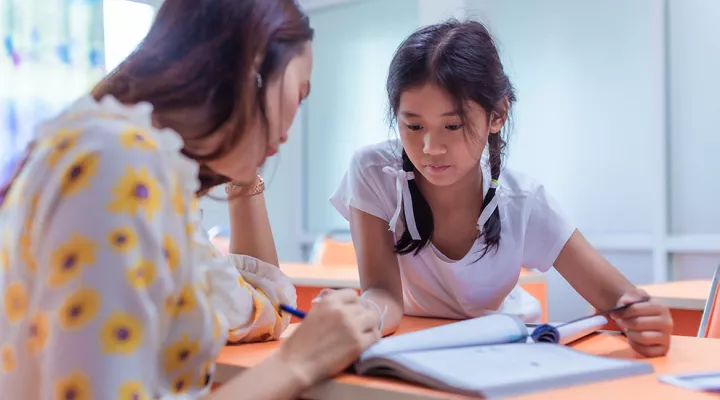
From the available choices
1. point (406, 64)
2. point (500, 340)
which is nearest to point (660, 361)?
point (500, 340)

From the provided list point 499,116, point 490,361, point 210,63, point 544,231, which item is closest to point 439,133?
point 499,116

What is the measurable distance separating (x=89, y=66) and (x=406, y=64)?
3.21 m

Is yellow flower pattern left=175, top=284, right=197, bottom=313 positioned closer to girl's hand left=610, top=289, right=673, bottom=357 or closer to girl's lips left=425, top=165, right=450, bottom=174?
girl's hand left=610, top=289, right=673, bottom=357

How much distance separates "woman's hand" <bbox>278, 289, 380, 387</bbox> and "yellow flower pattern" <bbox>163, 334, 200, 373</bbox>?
0.55ft

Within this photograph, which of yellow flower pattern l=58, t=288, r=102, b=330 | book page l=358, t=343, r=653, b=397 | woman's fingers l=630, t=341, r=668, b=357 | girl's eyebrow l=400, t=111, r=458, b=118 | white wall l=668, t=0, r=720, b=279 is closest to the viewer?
yellow flower pattern l=58, t=288, r=102, b=330

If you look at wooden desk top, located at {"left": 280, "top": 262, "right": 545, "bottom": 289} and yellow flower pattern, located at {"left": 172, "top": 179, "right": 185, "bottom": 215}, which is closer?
yellow flower pattern, located at {"left": 172, "top": 179, "right": 185, "bottom": 215}

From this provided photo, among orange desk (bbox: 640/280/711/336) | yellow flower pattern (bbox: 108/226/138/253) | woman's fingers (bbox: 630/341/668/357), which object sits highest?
yellow flower pattern (bbox: 108/226/138/253)

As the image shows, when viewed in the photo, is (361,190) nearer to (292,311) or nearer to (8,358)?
(292,311)

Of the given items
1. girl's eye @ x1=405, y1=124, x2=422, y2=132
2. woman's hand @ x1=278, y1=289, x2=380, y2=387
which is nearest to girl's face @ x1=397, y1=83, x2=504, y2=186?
girl's eye @ x1=405, y1=124, x2=422, y2=132

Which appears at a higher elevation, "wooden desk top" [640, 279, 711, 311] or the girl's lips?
the girl's lips

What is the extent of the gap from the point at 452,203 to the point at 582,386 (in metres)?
0.73

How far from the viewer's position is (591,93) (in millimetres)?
3533

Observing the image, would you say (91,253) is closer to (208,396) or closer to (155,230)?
(155,230)

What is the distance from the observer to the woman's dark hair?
66 cm
